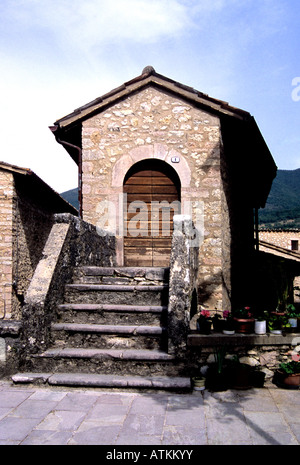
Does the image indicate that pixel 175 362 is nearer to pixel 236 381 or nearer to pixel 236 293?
pixel 236 381

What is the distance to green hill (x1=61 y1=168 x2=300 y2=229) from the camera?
159 feet

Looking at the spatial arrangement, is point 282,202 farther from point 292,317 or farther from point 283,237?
point 292,317

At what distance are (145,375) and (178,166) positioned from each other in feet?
13.9

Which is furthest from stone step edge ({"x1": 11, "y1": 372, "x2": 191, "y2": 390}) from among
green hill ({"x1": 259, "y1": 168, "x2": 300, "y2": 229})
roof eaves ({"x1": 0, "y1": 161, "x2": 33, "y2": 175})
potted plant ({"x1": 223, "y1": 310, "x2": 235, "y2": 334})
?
green hill ({"x1": 259, "y1": 168, "x2": 300, "y2": 229})

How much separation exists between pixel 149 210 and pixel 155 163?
90 centimetres

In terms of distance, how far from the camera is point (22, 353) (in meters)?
3.96

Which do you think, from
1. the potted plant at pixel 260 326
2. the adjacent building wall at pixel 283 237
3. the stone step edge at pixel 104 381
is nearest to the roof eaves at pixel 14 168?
the stone step edge at pixel 104 381

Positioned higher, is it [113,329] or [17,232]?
[17,232]

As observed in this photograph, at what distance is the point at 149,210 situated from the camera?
734 centimetres

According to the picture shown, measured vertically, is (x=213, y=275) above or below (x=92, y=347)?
above

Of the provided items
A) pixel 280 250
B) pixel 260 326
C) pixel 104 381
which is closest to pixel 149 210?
pixel 260 326

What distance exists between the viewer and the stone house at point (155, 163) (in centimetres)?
698

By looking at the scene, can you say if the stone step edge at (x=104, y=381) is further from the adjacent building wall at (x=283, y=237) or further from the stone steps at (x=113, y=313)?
the adjacent building wall at (x=283, y=237)
